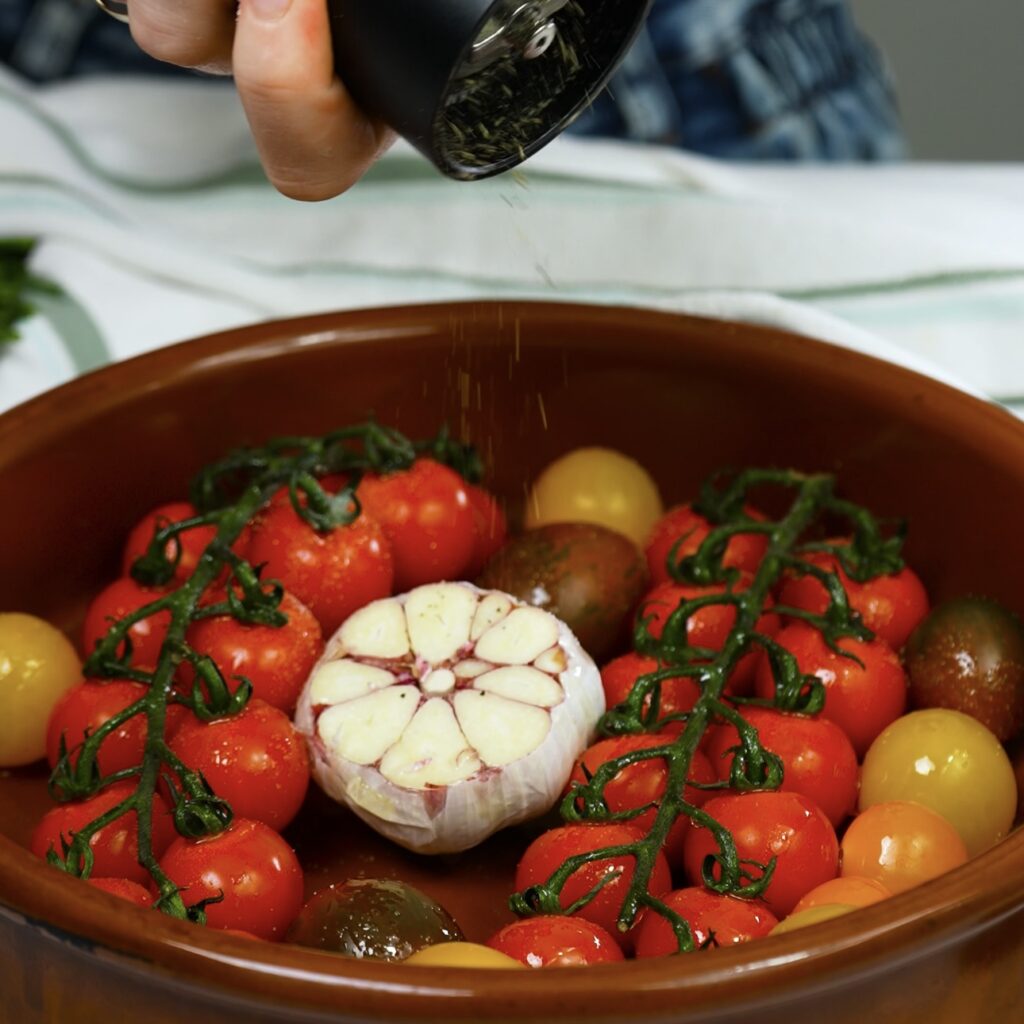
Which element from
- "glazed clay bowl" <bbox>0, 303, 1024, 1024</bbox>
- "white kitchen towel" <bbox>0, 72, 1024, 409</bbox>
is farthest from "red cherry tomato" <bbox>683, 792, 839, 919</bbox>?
"white kitchen towel" <bbox>0, 72, 1024, 409</bbox>

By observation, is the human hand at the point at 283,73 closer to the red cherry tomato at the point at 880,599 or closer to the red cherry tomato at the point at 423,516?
the red cherry tomato at the point at 423,516

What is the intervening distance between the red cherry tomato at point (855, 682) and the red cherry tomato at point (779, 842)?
0.38 ft

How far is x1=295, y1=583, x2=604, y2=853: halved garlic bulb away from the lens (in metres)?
0.79

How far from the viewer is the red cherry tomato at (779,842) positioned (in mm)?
720

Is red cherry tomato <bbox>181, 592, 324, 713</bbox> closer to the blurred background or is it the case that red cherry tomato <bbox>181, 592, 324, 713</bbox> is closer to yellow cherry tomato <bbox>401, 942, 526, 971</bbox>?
yellow cherry tomato <bbox>401, 942, 526, 971</bbox>

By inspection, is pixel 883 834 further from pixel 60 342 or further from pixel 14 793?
pixel 60 342

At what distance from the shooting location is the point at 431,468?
38.2 inches

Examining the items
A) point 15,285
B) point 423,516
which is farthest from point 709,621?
point 15,285

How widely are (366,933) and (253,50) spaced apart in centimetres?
39

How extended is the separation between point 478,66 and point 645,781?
352 millimetres

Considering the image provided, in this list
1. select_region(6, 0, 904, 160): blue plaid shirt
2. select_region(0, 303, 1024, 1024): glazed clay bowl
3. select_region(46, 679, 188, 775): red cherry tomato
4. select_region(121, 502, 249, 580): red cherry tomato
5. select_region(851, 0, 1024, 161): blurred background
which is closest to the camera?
select_region(0, 303, 1024, 1024): glazed clay bowl

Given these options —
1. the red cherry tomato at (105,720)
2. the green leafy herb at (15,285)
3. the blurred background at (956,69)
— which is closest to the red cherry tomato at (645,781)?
the red cherry tomato at (105,720)

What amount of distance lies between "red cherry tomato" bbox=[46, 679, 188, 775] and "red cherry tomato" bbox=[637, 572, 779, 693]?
271 millimetres

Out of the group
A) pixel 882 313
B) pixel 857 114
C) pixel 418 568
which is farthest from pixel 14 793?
pixel 857 114
